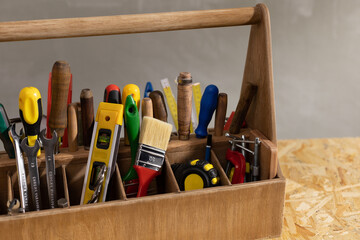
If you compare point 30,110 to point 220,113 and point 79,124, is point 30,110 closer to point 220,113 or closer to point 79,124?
point 79,124

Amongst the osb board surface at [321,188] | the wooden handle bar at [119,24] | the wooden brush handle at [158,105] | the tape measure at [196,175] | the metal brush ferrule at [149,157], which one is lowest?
the osb board surface at [321,188]

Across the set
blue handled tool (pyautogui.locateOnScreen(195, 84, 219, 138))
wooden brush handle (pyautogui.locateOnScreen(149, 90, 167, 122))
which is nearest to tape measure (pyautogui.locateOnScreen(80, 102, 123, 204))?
wooden brush handle (pyautogui.locateOnScreen(149, 90, 167, 122))

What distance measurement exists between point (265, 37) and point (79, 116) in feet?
1.32

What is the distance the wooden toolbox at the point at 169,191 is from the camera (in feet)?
2.76

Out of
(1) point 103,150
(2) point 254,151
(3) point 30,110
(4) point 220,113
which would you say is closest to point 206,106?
(4) point 220,113

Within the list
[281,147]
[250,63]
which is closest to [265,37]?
[250,63]

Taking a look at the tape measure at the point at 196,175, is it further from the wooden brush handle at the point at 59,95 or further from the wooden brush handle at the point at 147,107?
the wooden brush handle at the point at 59,95

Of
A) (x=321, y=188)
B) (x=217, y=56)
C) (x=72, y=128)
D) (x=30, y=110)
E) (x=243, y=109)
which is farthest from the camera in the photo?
(x=217, y=56)

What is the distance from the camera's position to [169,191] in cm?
94

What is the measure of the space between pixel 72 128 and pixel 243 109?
1.17 ft

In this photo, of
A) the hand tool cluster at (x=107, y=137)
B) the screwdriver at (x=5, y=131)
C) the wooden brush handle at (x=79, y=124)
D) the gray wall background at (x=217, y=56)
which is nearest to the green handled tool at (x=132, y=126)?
the hand tool cluster at (x=107, y=137)

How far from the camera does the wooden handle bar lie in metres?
0.88

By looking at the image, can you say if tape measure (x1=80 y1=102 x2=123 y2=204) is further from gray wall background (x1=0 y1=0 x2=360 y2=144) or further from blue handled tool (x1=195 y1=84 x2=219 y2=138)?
gray wall background (x1=0 y1=0 x2=360 y2=144)

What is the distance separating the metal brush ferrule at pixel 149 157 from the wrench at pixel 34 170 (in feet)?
0.60
